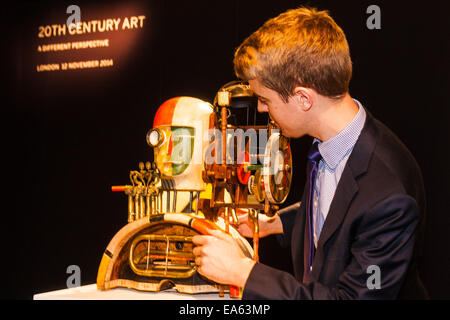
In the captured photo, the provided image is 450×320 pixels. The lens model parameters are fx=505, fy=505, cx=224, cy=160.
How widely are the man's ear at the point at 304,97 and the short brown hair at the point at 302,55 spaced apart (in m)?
0.01

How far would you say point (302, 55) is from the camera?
1282 millimetres

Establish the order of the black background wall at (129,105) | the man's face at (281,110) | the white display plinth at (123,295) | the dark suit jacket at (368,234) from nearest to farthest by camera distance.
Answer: the dark suit jacket at (368,234) → the man's face at (281,110) → the white display plinth at (123,295) → the black background wall at (129,105)

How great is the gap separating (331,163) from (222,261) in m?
0.40

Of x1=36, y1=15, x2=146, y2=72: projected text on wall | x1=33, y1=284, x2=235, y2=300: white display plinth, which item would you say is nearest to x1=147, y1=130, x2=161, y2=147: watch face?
x1=33, y1=284, x2=235, y2=300: white display plinth

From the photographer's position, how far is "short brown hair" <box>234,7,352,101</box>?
1.28 m

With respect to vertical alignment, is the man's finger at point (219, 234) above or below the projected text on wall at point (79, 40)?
below

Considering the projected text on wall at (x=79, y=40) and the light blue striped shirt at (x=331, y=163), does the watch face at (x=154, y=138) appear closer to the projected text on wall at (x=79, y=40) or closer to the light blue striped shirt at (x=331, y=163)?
the light blue striped shirt at (x=331, y=163)

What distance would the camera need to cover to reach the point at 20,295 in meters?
3.58

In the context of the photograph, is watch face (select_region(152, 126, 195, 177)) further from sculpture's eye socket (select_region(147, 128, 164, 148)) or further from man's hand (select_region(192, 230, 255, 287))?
man's hand (select_region(192, 230, 255, 287))

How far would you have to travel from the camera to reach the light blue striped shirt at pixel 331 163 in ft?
4.42

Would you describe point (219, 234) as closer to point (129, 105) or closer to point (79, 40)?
point (129, 105)

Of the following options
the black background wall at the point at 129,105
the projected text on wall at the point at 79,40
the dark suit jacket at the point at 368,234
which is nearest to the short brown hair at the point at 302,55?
the dark suit jacket at the point at 368,234

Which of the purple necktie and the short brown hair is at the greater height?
the short brown hair

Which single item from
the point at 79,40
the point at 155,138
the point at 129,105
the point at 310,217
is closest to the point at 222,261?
the point at 310,217
